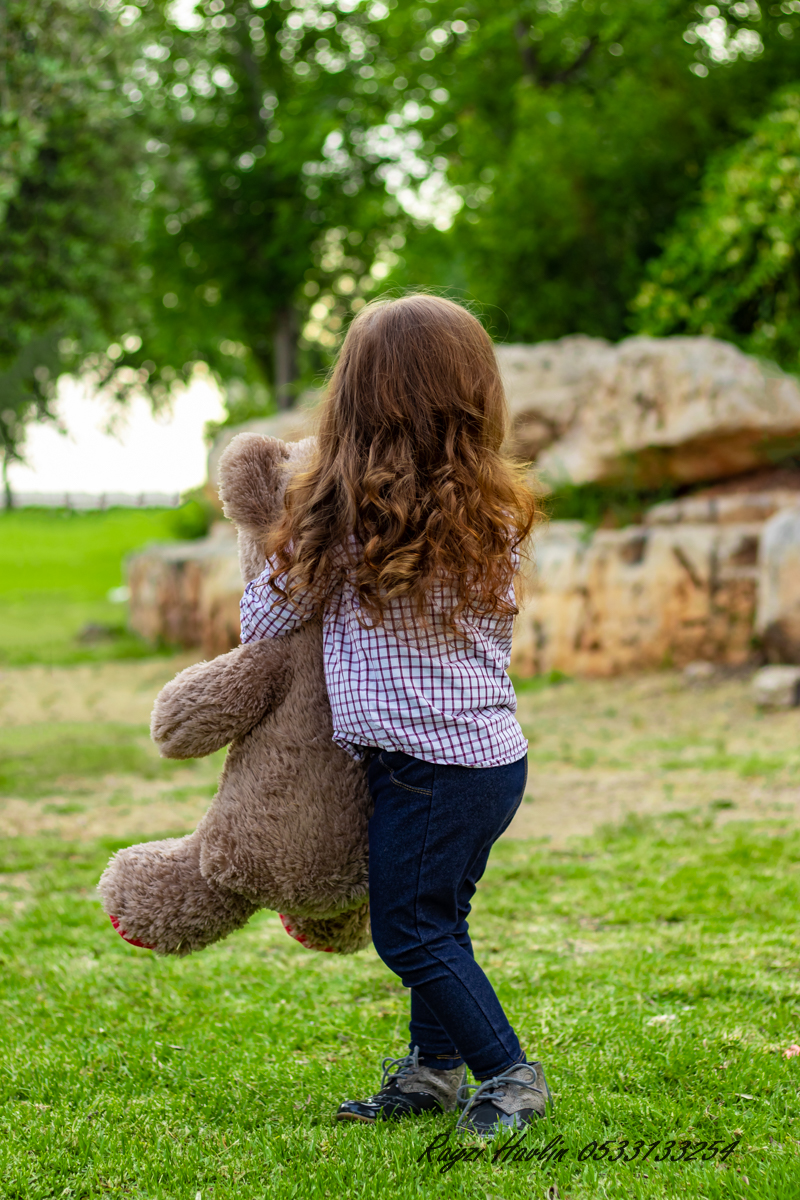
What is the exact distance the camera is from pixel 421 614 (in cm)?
230

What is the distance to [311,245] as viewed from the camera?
62.4 feet

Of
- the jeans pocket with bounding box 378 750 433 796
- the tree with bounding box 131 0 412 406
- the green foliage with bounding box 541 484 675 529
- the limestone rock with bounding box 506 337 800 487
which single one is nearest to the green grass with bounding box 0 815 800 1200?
the jeans pocket with bounding box 378 750 433 796

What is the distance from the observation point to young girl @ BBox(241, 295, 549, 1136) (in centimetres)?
229

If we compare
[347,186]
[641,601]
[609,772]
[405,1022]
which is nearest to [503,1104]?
[405,1022]

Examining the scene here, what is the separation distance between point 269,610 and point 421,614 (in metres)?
0.34

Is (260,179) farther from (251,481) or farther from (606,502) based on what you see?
(251,481)

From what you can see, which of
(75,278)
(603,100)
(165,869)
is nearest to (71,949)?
(165,869)

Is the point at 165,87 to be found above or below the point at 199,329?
above

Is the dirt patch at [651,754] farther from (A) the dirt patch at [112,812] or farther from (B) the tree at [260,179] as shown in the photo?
(B) the tree at [260,179]

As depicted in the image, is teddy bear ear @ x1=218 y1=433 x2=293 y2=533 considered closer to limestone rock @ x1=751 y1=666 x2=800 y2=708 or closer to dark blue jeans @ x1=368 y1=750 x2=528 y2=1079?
dark blue jeans @ x1=368 y1=750 x2=528 y2=1079

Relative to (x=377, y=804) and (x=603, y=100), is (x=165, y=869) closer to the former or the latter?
(x=377, y=804)

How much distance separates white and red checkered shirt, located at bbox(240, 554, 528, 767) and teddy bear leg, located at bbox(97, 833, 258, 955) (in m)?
0.44

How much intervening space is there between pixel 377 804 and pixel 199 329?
1747 cm

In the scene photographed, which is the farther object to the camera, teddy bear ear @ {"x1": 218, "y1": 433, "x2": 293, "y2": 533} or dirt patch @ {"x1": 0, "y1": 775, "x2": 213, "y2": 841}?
dirt patch @ {"x1": 0, "y1": 775, "x2": 213, "y2": 841}
